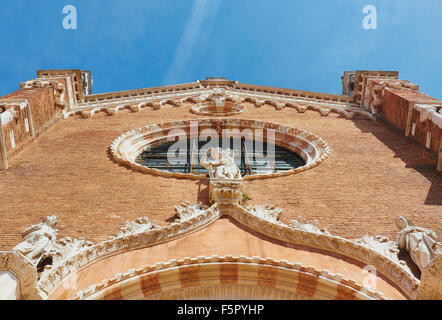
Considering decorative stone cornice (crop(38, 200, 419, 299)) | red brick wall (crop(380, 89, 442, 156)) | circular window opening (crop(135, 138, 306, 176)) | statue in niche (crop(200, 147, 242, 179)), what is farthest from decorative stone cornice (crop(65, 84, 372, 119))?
decorative stone cornice (crop(38, 200, 419, 299))

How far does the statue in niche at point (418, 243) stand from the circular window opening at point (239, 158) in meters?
4.27

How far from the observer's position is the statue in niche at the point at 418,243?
593 cm

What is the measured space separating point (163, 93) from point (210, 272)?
11.7 m

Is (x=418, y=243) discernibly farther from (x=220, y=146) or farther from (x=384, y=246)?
(x=220, y=146)

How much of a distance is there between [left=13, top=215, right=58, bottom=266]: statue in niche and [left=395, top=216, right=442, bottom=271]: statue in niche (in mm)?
4940

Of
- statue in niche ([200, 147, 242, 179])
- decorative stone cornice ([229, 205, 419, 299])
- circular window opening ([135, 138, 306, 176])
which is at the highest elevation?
statue in niche ([200, 147, 242, 179])

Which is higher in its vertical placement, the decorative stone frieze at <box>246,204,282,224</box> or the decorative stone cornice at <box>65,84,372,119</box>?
the decorative stone cornice at <box>65,84,372,119</box>

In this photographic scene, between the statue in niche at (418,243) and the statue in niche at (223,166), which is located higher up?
the statue in niche at (223,166)

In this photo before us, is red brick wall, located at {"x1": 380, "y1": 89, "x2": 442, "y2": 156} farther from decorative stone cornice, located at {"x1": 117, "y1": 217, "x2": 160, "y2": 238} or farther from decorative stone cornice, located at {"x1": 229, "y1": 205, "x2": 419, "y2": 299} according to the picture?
decorative stone cornice, located at {"x1": 117, "y1": 217, "x2": 160, "y2": 238}

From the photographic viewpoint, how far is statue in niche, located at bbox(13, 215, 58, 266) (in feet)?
19.2

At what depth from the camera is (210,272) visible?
6059 mm

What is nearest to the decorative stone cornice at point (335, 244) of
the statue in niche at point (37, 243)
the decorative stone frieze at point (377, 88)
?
the statue in niche at point (37, 243)

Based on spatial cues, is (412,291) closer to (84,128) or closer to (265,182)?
(265,182)

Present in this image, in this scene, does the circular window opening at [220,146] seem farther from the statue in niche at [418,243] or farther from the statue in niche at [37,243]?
the statue in niche at [37,243]
